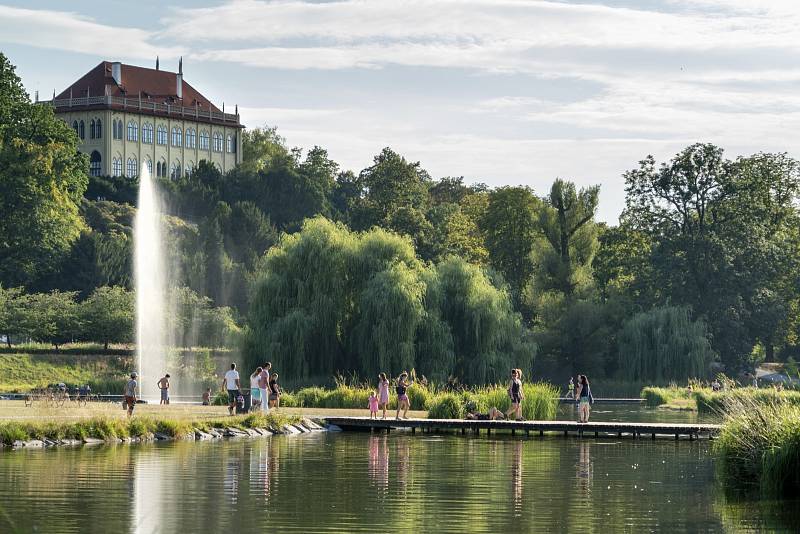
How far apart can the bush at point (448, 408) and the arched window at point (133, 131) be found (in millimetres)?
111013

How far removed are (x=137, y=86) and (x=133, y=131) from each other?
5.61 m

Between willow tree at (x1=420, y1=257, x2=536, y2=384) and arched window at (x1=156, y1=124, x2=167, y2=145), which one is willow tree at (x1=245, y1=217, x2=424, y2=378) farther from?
arched window at (x1=156, y1=124, x2=167, y2=145)

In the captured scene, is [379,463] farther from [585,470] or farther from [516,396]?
[516,396]

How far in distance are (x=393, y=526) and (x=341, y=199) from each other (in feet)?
411

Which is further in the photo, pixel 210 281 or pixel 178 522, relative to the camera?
pixel 210 281

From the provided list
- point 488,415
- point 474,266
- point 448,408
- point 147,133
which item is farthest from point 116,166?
point 488,415

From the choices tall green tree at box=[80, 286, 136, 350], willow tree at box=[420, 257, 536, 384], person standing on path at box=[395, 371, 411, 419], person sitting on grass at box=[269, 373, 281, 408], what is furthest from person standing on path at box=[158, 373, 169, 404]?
tall green tree at box=[80, 286, 136, 350]

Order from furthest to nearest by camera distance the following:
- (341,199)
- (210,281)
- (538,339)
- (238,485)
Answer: (341,199), (210,281), (538,339), (238,485)

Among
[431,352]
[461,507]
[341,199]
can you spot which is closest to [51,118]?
[431,352]

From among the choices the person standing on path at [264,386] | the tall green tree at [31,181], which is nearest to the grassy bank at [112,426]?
the person standing on path at [264,386]

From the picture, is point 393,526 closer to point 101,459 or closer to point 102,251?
point 101,459

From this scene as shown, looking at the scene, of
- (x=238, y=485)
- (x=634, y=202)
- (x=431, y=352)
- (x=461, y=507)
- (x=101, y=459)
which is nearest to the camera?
(x=461, y=507)

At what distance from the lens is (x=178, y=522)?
22.5 m

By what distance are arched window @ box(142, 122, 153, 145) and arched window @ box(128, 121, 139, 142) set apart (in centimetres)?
104
